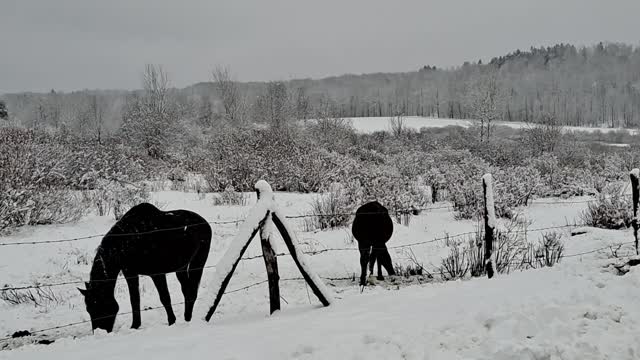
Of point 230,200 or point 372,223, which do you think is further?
point 230,200

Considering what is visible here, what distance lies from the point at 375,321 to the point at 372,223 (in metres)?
2.79

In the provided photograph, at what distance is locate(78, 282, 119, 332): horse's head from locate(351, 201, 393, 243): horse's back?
11.7 feet

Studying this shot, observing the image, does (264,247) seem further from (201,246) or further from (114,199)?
(114,199)

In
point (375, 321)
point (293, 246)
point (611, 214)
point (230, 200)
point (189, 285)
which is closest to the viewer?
point (375, 321)

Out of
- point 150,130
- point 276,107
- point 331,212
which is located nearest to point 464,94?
point 276,107

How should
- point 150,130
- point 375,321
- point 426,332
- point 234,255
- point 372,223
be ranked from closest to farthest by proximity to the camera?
point 426,332, point 375,321, point 234,255, point 372,223, point 150,130

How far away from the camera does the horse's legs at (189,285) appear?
5.14 metres

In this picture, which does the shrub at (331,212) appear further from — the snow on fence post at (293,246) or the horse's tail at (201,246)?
the snow on fence post at (293,246)

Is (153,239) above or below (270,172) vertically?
below

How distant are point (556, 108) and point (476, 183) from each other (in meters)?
84.6

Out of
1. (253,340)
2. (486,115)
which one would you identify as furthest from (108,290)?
(486,115)

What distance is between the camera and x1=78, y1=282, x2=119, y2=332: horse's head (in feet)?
15.3

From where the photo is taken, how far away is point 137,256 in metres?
4.79

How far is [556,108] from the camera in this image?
8531cm
